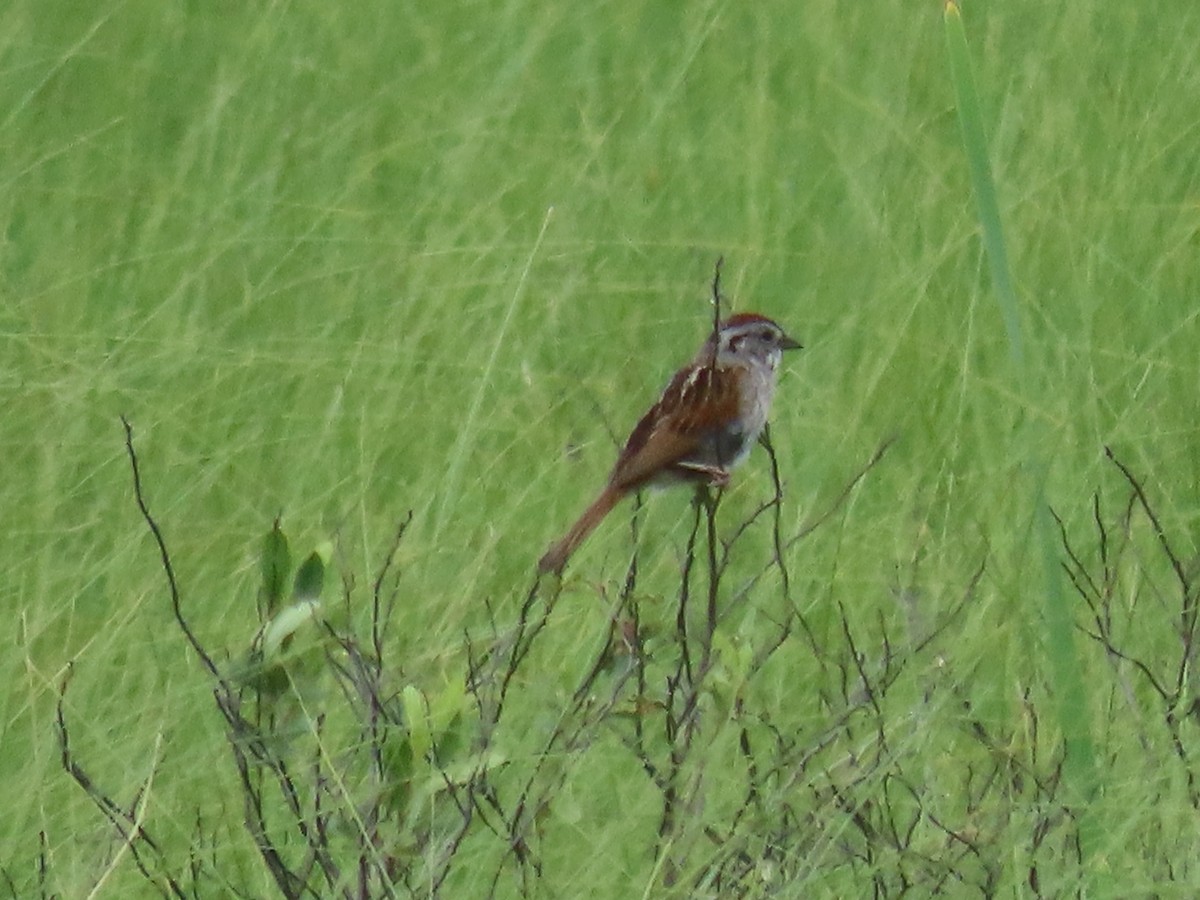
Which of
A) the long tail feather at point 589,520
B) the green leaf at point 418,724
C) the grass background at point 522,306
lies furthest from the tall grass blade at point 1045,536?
the long tail feather at point 589,520

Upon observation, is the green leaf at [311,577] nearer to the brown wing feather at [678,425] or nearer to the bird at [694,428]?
the bird at [694,428]

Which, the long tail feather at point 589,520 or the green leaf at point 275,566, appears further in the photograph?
the long tail feather at point 589,520

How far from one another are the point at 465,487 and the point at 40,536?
82cm

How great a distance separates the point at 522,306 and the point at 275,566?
2.32 meters

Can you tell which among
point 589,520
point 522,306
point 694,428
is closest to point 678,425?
point 694,428

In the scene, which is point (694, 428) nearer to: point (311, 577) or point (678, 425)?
point (678, 425)

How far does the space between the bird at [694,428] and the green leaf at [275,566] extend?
907 mm

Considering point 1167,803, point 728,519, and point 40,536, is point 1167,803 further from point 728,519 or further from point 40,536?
point 40,536

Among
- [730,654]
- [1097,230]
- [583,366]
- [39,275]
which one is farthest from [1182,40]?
[730,654]

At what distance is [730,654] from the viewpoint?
304 centimetres

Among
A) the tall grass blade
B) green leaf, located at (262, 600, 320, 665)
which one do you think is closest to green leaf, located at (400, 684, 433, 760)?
green leaf, located at (262, 600, 320, 665)

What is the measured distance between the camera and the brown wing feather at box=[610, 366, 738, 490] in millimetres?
3801

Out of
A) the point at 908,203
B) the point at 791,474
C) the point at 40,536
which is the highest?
the point at 908,203

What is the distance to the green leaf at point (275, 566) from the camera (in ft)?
9.12
